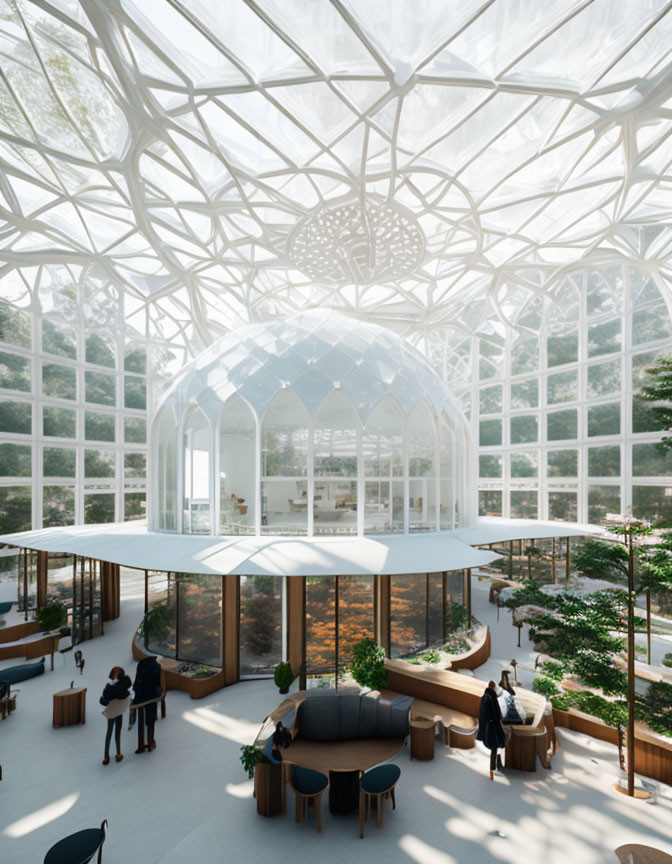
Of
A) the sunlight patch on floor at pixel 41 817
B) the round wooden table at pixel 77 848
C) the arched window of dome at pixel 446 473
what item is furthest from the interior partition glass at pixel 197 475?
the round wooden table at pixel 77 848

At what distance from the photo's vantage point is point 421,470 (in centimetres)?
1301

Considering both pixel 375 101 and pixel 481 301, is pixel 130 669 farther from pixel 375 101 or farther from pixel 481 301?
pixel 481 301

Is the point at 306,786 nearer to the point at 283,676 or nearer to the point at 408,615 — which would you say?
the point at 283,676

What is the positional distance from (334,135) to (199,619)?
53.6 ft

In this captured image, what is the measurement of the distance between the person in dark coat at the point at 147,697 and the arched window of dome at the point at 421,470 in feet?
25.0

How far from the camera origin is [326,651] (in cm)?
1093

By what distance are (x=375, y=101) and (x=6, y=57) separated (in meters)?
11.7

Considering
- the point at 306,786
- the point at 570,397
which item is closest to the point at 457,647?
the point at 306,786

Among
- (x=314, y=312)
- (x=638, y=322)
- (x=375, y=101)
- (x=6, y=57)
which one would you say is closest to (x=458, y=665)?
(x=314, y=312)

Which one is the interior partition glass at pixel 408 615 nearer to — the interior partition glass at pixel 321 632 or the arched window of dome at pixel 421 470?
the arched window of dome at pixel 421 470

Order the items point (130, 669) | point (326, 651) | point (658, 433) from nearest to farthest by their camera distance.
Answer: point (326, 651)
point (130, 669)
point (658, 433)

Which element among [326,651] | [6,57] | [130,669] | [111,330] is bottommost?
[130,669]

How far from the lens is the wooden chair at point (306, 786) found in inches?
238

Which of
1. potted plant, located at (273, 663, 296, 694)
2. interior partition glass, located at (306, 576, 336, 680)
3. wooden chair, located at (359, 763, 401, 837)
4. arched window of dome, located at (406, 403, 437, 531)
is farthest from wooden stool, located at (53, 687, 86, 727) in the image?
arched window of dome, located at (406, 403, 437, 531)
